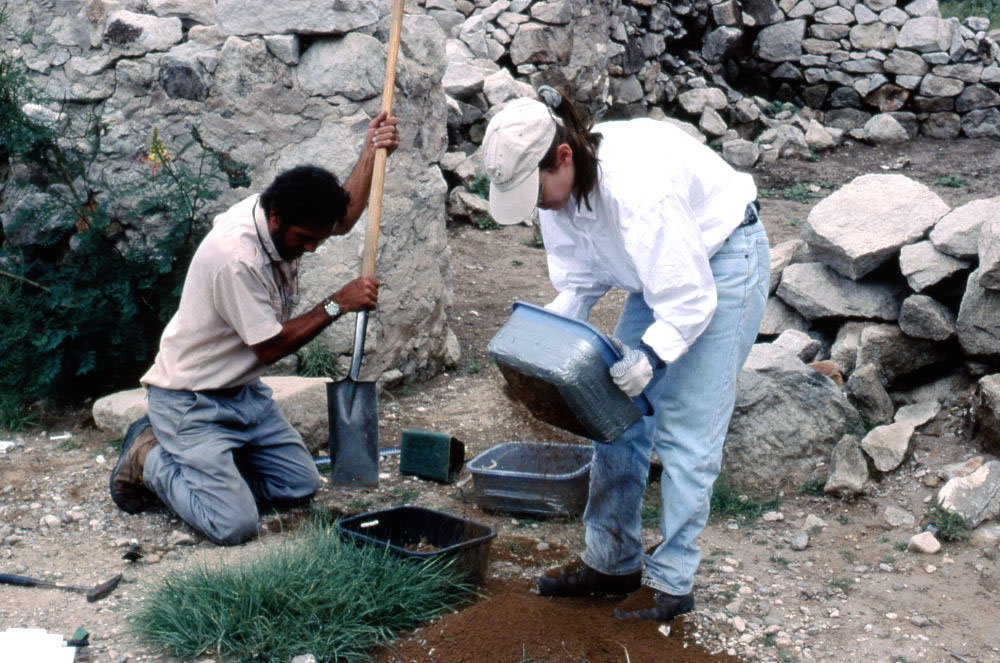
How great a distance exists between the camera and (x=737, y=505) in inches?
164

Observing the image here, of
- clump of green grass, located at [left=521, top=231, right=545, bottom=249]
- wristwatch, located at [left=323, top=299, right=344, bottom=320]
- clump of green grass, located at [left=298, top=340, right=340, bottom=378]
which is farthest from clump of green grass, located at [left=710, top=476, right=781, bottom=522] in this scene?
clump of green grass, located at [left=521, top=231, right=545, bottom=249]

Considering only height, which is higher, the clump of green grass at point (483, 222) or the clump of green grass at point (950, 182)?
the clump of green grass at point (950, 182)

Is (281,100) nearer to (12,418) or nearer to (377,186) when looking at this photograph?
(377,186)

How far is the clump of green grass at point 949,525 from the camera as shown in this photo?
149 inches

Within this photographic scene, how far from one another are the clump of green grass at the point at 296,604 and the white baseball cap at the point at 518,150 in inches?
47.1

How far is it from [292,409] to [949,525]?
2.78 meters

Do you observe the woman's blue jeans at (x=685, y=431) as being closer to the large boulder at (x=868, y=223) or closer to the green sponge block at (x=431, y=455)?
the green sponge block at (x=431, y=455)

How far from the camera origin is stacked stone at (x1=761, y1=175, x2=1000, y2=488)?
14.5 ft

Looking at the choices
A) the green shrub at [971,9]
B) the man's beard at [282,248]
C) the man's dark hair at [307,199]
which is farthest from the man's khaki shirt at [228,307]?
the green shrub at [971,9]

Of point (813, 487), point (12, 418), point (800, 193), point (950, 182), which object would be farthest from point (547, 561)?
point (950, 182)

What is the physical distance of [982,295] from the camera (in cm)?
446

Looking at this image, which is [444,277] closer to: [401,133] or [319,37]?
[401,133]

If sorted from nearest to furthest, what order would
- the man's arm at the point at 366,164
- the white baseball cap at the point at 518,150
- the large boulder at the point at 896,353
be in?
the white baseball cap at the point at 518,150 < the man's arm at the point at 366,164 < the large boulder at the point at 896,353

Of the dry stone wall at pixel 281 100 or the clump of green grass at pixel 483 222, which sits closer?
the dry stone wall at pixel 281 100
